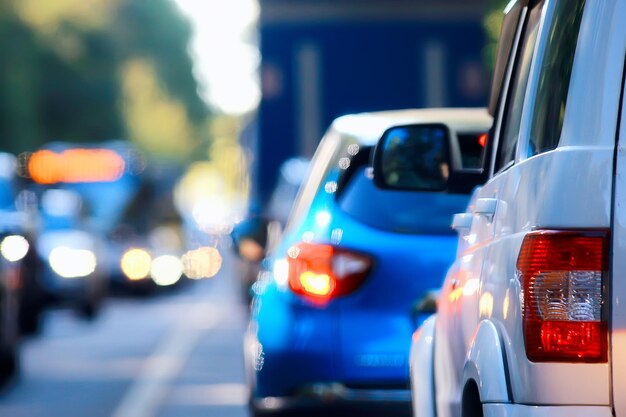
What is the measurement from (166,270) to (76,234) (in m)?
12.5

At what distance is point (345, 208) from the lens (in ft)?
24.6

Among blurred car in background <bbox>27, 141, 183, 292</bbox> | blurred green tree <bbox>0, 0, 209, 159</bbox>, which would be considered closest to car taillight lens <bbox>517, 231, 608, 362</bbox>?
blurred car in background <bbox>27, 141, 183, 292</bbox>

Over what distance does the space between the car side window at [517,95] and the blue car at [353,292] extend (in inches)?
80.1

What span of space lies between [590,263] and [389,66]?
17102mm

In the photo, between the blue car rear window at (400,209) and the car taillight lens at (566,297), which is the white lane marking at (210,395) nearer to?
the blue car rear window at (400,209)

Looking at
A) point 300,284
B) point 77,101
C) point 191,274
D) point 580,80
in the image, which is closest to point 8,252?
point 300,284

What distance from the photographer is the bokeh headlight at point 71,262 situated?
77.6ft

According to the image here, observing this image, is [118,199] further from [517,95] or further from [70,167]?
[517,95]

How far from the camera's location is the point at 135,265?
33.2 m

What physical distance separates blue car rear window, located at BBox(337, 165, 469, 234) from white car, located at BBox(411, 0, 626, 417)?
3.00 metres

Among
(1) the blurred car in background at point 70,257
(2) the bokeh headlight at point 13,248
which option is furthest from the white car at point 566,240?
(1) the blurred car in background at point 70,257

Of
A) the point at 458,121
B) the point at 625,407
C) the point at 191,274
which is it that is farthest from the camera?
the point at 191,274

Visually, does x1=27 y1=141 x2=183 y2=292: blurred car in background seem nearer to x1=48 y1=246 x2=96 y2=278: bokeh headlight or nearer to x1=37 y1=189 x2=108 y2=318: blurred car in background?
x1=37 y1=189 x2=108 y2=318: blurred car in background

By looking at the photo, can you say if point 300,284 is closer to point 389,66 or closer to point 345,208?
point 345,208
